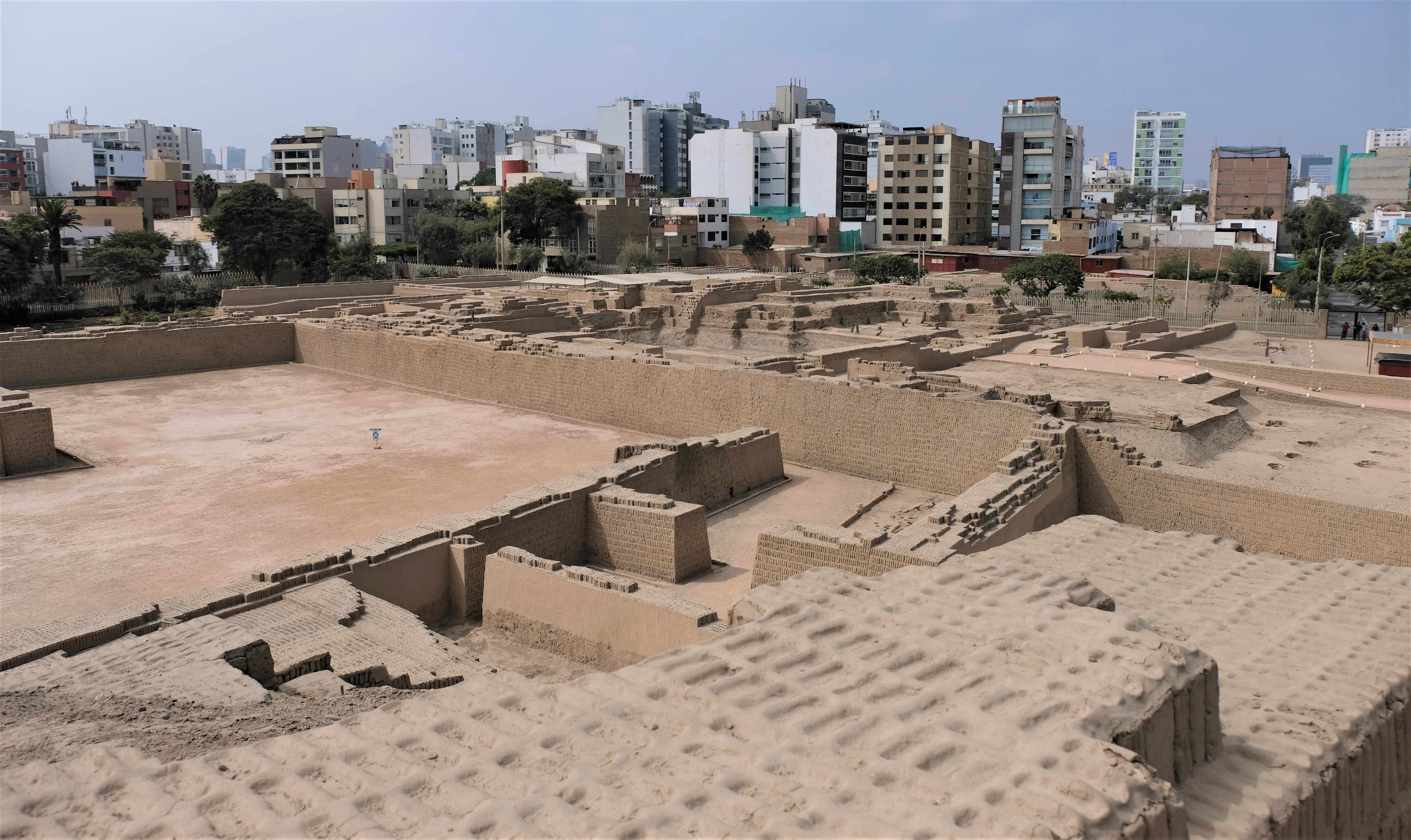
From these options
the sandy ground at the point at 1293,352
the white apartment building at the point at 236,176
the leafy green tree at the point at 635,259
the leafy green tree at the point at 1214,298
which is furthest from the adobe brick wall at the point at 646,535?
the white apartment building at the point at 236,176

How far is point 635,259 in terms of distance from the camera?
47469 millimetres

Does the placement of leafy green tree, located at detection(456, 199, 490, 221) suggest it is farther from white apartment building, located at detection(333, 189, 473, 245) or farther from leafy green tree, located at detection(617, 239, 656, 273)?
leafy green tree, located at detection(617, 239, 656, 273)

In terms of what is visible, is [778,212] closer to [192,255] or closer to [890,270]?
[890,270]

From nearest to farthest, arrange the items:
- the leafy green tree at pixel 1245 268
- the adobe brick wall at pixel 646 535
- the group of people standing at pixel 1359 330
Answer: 1. the adobe brick wall at pixel 646 535
2. the group of people standing at pixel 1359 330
3. the leafy green tree at pixel 1245 268

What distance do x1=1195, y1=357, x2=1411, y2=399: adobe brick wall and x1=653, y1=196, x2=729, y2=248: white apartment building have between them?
37.2 m

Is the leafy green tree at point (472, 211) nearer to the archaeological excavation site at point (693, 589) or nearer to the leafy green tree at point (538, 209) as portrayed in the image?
the leafy green tree at point (538, 209)

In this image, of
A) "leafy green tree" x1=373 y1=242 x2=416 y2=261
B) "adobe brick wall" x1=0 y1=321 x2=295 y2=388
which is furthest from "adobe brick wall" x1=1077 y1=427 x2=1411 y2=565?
"leafy green tree" x1=373 y1=242 x2=416 y2=261

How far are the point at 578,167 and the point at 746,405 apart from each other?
5213cm

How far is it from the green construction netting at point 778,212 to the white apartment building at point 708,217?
3759 millimetres

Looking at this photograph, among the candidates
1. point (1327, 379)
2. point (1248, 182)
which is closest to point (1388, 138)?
point (1248, 182)

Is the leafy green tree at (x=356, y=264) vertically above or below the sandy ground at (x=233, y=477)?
above

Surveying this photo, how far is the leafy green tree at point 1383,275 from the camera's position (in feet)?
95.9

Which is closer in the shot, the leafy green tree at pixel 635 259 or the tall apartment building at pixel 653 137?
the leafy green tree at pixel 635 259

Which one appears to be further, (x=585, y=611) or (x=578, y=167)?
(x=578, y=167)
